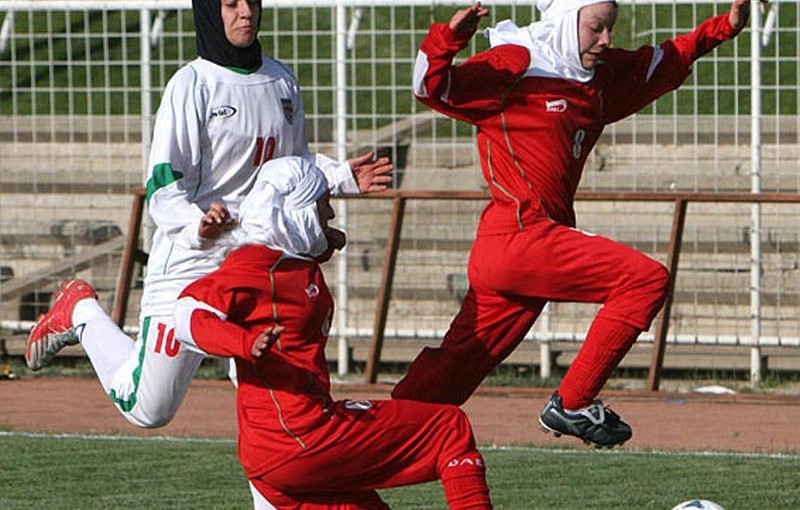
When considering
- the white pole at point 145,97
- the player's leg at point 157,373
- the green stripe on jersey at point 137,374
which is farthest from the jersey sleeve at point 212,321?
the white pole at point 145,97

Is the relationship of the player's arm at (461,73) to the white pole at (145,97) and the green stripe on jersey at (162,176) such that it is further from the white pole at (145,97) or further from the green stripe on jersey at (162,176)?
the white pole at (145,97)

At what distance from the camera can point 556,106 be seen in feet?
25.1

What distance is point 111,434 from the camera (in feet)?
36.3

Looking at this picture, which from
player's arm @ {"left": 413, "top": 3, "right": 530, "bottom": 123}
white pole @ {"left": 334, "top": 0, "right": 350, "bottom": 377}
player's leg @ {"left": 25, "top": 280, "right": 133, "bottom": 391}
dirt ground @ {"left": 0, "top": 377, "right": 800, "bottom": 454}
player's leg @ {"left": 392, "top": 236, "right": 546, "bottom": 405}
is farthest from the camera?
white pole @ {"left": 334, "top": 0, "right": 350, "bottom": 377}

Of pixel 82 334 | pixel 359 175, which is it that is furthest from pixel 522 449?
pixel 359 175

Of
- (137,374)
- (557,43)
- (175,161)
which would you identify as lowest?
(137,374)

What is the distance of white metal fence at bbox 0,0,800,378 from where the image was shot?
542 inches

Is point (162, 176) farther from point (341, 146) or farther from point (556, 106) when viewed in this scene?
point (341, 146)

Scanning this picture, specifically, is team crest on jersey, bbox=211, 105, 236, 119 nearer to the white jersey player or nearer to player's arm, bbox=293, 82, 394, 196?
the white jersey player

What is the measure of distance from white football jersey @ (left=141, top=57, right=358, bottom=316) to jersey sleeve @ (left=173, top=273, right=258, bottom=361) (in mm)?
997

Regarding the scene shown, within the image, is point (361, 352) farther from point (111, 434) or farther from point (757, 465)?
point (757, 465)

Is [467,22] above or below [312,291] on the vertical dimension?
above

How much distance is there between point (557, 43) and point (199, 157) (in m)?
1.50

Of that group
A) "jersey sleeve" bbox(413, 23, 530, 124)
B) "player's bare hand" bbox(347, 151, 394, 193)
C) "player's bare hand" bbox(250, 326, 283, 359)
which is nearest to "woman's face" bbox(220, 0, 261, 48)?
"jersey sleeve" bbox(413, 23, 530, 124)
